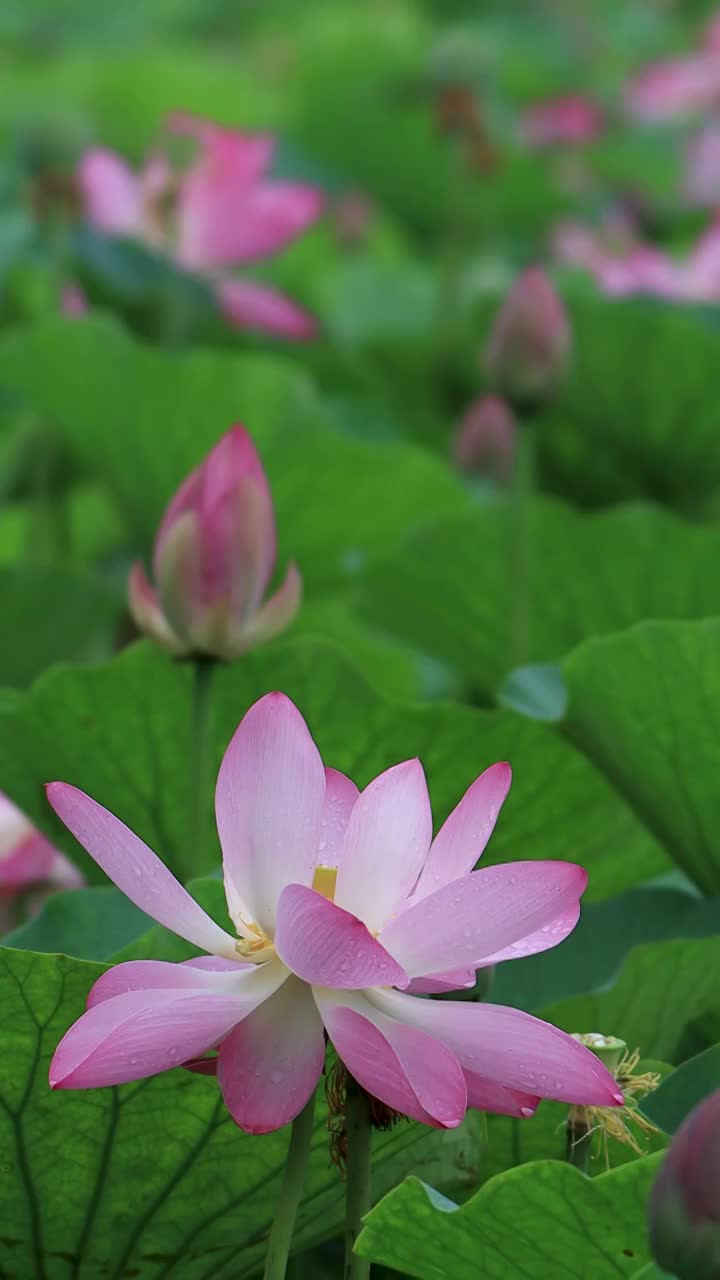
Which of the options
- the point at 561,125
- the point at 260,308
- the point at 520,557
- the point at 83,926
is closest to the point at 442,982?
the point at 83,926

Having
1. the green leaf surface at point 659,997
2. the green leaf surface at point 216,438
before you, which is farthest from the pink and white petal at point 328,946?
the green leaf surface at point 216,438

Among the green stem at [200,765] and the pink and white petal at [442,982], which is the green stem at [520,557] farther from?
the pink and white petal at [442,982]

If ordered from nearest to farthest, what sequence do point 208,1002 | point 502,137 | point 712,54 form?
point 208,1002 → point 502,137 → point 712,54

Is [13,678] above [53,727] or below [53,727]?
below

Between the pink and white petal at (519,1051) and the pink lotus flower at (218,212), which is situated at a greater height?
the pink and white petal at (519,1051)

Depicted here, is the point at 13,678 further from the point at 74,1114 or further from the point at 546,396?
the point at 74,1114

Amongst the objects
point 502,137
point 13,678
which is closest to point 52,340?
point 13,678
